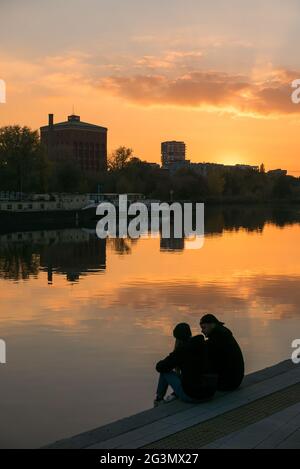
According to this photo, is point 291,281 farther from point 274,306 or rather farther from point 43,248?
point 43,248

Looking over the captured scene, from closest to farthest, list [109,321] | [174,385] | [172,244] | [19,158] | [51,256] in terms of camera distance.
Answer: [174,385], [109,321], [51,256], [172,244], [19,158]

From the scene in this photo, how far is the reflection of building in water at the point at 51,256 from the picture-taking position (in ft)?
118

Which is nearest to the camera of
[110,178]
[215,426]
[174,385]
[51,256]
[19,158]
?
[215,426]

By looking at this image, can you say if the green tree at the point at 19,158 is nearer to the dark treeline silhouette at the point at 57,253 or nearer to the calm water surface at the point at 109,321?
the dark treeline silhouette at the point at 57,253

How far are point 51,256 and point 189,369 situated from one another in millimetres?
36461

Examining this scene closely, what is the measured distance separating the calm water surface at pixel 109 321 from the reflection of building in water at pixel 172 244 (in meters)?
5.65

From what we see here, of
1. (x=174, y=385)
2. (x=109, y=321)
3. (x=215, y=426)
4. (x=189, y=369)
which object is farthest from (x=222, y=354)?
(x=109, y=321)

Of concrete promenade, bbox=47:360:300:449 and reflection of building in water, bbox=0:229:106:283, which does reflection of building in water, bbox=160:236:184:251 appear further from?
concrete promenade, bbox=47:360:300:449

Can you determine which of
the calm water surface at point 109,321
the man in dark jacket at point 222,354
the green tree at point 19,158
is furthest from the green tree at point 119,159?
the man in dark jacket at point 222,354

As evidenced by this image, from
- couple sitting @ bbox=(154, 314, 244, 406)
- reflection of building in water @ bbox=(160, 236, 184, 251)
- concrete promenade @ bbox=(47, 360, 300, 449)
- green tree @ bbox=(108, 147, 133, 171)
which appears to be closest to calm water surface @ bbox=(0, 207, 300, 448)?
couple sitting @ bbox=(154, 314, 244, 406)

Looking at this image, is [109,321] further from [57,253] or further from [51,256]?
[57,253]

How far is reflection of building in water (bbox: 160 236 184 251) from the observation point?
164 feet

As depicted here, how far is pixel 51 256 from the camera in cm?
4497
